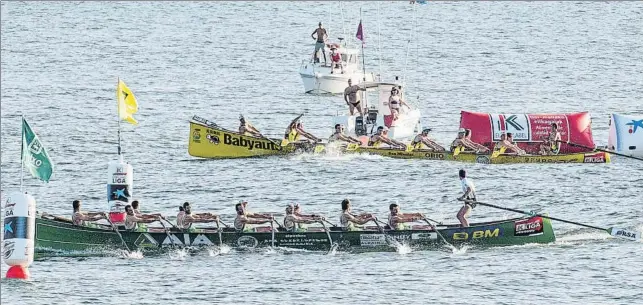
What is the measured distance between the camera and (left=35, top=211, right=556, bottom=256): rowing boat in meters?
51.7

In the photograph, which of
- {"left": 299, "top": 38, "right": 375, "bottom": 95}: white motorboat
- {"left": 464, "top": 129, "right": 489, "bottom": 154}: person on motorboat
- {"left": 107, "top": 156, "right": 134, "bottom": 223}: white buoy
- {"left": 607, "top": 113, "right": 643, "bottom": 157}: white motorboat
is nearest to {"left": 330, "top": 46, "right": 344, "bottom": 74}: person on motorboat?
{"left": 299, "top": 38, "right": 375, "bottom": 95}: white motorboat

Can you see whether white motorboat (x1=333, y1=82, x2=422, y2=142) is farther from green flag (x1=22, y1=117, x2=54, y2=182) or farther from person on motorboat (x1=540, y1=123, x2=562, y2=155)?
green flag (x1=22, y1=117, x2=54, y2=182)

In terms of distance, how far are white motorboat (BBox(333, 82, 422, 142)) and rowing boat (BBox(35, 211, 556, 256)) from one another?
18015 millimetres

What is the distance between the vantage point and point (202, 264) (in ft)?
167

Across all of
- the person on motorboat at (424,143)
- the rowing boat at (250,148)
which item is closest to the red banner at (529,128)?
the rowing boat at (250,148)

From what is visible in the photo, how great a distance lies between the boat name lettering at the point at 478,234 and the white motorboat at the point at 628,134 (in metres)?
15.7

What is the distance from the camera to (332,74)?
85812mm

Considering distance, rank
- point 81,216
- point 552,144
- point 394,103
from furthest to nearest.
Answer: point 394,103 < point 552,144 < point 81,216

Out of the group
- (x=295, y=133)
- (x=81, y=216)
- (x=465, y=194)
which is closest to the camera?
(x=81, y=216)

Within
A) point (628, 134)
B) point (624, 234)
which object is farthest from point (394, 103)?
point (624, 234)

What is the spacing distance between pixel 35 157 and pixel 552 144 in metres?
22.9

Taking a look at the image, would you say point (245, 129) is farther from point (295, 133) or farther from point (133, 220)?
point (133, 220)

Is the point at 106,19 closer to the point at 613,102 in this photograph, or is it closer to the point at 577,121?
the point at 613,102

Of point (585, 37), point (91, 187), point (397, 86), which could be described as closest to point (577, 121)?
point (397, 86)
